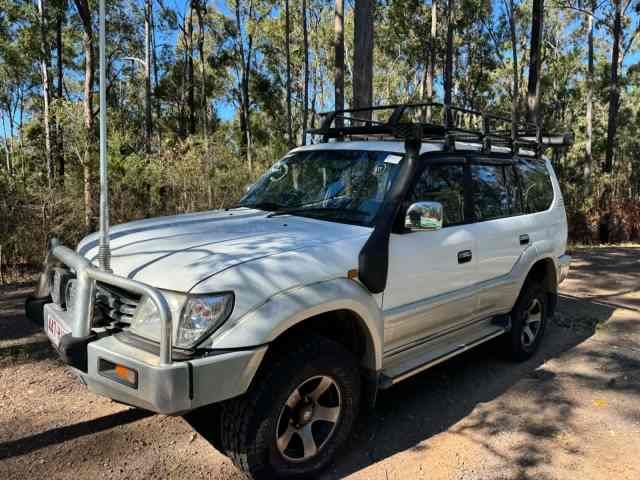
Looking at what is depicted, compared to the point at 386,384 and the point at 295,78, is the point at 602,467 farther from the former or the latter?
the point at 295,78

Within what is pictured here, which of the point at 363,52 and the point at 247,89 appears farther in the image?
the point at 247,89

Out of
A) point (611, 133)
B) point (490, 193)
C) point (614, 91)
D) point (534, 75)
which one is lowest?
point (490, 193)

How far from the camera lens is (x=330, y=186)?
Result: 12.9 ft

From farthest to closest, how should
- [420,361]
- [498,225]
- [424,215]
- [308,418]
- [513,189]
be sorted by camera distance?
1. [513,189]
2. [498,225]
3. [420,361]
4. [424,215]
5. [308,418]

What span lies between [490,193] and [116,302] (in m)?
3.14

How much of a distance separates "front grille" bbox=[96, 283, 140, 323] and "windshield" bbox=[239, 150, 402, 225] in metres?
1.38

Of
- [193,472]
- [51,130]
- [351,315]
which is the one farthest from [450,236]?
[51,130]

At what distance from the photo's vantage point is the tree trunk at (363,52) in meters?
8.62

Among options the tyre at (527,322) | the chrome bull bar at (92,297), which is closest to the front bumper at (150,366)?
the chrome bull bar at (92,297)

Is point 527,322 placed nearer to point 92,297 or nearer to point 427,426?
point 427,426

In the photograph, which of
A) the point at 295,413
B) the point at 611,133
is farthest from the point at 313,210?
the point at 611,133

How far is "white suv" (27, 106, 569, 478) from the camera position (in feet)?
8.24

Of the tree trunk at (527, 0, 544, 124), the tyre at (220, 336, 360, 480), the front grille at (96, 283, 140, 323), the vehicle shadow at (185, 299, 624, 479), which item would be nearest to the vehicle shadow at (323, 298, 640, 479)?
the vehicle shadow at (185, 299, 624, 479)

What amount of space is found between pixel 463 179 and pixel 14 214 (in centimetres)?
782
